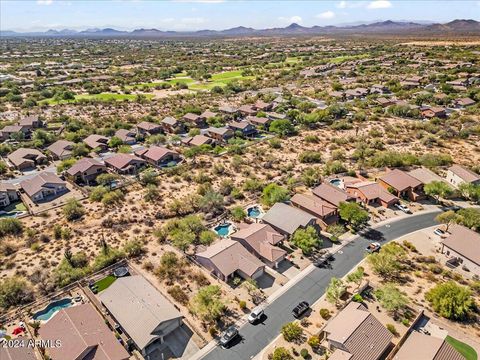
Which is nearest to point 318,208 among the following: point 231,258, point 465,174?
point 231,258

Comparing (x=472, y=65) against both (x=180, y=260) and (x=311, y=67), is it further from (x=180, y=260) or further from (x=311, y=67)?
(x=180, y=260)

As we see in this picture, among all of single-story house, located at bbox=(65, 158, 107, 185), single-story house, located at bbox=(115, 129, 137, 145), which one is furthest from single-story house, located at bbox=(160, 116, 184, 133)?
single-story house, located at bbox=(65, 158, 107, 185)

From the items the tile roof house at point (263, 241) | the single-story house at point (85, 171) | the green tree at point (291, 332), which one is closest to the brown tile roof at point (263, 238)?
the tile roof house at point (263, 241)

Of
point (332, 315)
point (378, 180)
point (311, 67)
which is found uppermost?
point (311, 67)

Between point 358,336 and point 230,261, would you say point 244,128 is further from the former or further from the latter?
point 358,336

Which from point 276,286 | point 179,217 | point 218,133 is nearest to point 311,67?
point 218,133
